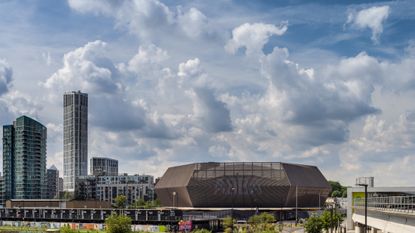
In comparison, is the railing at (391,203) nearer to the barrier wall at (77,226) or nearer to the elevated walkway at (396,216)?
the elevated walkway at (396,216)

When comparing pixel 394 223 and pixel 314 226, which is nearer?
pixel 394 223

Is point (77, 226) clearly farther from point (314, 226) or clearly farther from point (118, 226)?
point (314, 226)

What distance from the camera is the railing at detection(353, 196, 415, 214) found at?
55522mm

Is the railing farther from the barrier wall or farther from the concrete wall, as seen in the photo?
the barrier wall

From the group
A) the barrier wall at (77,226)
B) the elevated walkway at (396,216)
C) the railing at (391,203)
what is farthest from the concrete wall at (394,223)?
the barrier wall at (77,226)

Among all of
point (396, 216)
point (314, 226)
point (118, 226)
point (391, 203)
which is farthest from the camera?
point (314, 226)

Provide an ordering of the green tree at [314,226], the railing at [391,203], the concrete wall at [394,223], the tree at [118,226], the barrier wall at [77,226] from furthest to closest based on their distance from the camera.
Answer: the barrier wall at [77,226] → the green tree at [314,226] → the tree at [118,226] → the railing at [391,203] → the concrete wall at [394,223]

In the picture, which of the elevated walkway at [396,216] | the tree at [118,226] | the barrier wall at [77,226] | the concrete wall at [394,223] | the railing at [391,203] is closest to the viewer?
the elevated walkway at [396,216]

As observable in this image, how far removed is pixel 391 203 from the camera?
67.2 m

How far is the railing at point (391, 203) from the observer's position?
5552 centimetres

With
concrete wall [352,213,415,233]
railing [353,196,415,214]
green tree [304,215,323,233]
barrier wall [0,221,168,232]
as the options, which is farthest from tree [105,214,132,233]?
concrete wall [352,213,415,233]

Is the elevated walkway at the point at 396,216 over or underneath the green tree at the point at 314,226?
over

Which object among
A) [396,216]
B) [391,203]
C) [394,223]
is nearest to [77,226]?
[391,203]

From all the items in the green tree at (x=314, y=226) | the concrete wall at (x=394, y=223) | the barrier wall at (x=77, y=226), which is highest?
the concrete wall at (x=394, y=223)
